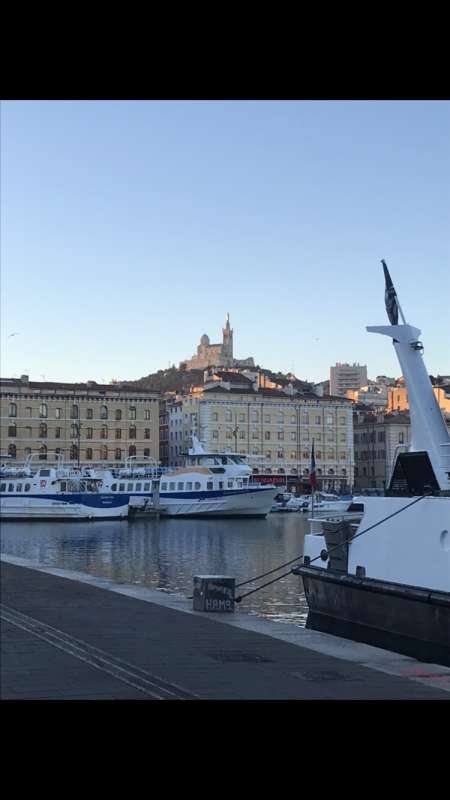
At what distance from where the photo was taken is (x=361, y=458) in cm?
12700

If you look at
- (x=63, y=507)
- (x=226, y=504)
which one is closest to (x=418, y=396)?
(x=63, y=507)

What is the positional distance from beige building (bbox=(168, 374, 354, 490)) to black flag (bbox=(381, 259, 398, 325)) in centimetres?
9351

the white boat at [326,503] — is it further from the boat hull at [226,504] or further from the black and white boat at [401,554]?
the black and white boat at [401,554]

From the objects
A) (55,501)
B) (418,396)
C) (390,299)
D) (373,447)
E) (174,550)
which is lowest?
(174,550)

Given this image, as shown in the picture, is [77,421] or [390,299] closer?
[390,299]

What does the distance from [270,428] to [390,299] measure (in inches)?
3884

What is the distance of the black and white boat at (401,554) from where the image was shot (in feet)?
54.6

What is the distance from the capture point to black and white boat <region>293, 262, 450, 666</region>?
16.7 metres

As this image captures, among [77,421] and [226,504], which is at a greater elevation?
[77,421]

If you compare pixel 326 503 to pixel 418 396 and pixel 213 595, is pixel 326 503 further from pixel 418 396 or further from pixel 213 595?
pixel 213 595

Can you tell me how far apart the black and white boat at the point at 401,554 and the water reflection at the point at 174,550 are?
6.71 ft

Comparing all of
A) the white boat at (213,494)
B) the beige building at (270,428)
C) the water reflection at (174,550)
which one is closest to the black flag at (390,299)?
the water reflection at (174,550)

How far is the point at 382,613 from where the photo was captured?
1786cm
